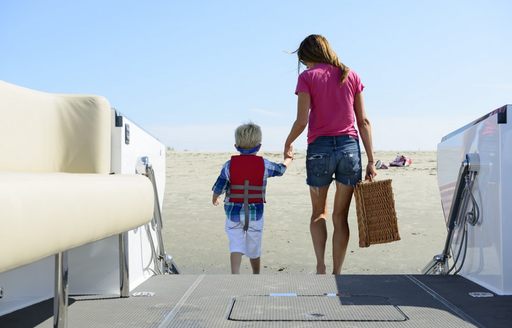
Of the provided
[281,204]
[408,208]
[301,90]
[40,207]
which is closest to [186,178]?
[281,204]

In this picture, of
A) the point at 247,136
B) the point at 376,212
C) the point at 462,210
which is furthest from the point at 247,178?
the point at 462,210

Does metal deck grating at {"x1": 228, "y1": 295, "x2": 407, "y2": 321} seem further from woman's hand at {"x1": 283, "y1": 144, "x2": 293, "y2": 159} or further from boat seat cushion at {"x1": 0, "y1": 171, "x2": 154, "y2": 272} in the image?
woman's hand at {"x1": 283, "y1": 144, "x2": 293, "y2": 159}

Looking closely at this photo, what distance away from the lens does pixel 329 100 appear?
434 cm

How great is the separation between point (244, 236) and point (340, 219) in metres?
0.75

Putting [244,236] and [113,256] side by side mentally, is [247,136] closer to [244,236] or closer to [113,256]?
[244,236]

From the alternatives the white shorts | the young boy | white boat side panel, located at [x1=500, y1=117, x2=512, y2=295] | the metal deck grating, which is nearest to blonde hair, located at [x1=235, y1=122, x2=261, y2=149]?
the young boy

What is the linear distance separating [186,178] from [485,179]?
11.6 m

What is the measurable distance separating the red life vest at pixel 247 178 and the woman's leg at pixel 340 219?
0.60 metres

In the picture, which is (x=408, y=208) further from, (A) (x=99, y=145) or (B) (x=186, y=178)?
(A) (x=99, y=145)

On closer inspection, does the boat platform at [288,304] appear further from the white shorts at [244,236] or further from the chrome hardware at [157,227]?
the white shorts at [244,236]

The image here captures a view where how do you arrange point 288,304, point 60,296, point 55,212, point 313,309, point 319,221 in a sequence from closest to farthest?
point 55,212 → point 60,296 → point 313,309 → point 288,304 → point 319,221

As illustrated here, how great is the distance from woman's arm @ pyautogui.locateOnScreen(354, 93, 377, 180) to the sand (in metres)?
2.07

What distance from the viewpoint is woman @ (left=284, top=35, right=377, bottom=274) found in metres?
4.30

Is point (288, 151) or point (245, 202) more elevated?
point (288, 151)
